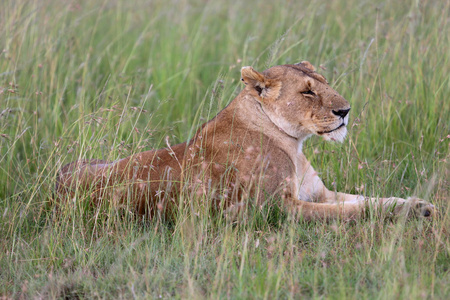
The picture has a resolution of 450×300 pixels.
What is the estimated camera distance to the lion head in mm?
4262

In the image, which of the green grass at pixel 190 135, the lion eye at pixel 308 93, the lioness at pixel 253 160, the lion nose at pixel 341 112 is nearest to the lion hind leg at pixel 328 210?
the lioness at pixel 253 160

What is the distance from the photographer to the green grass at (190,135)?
3.26 m

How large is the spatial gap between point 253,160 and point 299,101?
0.56 metres

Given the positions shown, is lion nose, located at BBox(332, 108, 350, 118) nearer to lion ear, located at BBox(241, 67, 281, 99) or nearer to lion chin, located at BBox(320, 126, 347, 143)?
lion chin, located at BBox(320, 126, 347, 143)

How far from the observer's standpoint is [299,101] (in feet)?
14.3

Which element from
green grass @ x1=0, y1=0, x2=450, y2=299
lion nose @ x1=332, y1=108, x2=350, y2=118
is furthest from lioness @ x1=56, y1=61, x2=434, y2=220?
green grass @ x1=0, y1=0, x2=450, y2=299

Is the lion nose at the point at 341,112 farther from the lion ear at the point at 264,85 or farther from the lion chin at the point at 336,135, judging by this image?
the lion ear at the point at 264,85

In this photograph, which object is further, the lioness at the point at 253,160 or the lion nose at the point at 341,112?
the lion nose at the point at 341,112

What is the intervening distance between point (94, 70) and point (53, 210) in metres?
3.15

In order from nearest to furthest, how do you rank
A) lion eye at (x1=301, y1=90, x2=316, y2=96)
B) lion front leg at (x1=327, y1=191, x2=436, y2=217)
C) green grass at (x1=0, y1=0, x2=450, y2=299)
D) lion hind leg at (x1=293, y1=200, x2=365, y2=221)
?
green grass at (x1=0, y1=0, x2=450, y2=299) → lion front leg at (x1=327, y1=191, x2=436, y2=217) → lion hind leg at (x1=293, y1=200, x2=365, y2=221) → lion eye at (x1=301, y1=90, x2=316, y2=96)

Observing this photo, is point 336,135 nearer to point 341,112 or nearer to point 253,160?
point 341,112

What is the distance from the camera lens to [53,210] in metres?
4.09

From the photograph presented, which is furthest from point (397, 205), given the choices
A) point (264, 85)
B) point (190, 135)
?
point (190, 135)

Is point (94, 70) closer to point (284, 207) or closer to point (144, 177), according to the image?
point (144, 177)
